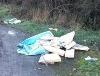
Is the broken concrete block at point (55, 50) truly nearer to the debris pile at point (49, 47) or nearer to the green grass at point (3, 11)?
the debris pile at point (49, 47)

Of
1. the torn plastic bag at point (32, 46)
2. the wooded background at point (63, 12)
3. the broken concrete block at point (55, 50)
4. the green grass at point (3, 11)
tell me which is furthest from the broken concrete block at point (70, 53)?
the green grass at point (3, 11)

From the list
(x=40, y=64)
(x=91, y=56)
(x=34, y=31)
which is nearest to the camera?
(x=40, y=64)

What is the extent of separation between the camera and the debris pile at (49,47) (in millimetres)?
8511

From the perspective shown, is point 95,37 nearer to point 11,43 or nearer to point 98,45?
point 98,45

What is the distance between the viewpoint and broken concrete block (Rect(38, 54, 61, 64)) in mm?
8336

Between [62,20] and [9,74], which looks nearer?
[9,74]

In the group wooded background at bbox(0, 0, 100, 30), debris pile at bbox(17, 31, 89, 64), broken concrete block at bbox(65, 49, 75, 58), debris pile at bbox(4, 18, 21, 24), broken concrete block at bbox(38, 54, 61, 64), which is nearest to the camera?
broken concrete block at bbox(38, 54, 61, 64)

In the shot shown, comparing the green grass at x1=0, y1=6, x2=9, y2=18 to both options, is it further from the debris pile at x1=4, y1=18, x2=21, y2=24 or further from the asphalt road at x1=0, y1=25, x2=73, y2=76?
the asphalt road at x1=0, y1=25, x2=73, y2=76

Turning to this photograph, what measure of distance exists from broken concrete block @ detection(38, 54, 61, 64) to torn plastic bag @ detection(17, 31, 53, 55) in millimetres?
529

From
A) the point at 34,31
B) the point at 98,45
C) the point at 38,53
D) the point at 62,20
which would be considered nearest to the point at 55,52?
the point at 38,53

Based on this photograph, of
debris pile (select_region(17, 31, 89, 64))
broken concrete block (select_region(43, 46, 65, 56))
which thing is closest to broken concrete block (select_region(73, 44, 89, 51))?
debris pile (select_region(17, 31, 89, 64))

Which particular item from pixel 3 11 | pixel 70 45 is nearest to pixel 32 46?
pixel 70 45

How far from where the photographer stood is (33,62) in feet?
27.9

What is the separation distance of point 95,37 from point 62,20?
74.1 inches
